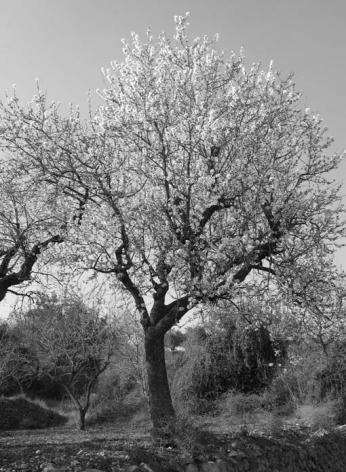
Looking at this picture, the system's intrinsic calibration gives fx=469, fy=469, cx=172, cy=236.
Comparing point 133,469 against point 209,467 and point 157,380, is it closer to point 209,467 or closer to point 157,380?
point 209,467

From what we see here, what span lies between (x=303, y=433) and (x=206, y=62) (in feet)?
25.9

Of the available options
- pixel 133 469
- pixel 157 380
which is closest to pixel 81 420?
pixel 157 380

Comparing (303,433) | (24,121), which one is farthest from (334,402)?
(24,121)

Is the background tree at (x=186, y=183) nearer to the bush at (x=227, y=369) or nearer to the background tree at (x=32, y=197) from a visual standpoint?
the background tree at (x=32, y=197)

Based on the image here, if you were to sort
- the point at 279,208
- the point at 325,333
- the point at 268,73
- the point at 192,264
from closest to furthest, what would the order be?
1. the point at 192,264
2. the point at 279,208
3. the point at 268,73
4. the point at 325,333

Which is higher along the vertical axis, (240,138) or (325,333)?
(240,138)

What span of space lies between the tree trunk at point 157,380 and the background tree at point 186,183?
19 mm

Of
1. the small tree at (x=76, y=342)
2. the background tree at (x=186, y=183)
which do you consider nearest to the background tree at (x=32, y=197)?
the background tree at (x=186, y=183)

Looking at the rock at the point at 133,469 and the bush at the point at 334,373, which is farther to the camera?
the bush at the point at 334,373

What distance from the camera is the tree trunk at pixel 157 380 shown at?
27.7 ft

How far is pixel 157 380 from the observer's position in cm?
869

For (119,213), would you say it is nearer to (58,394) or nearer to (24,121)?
(24,121)

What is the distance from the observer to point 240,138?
897cm

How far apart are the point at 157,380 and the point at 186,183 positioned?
3692mm
